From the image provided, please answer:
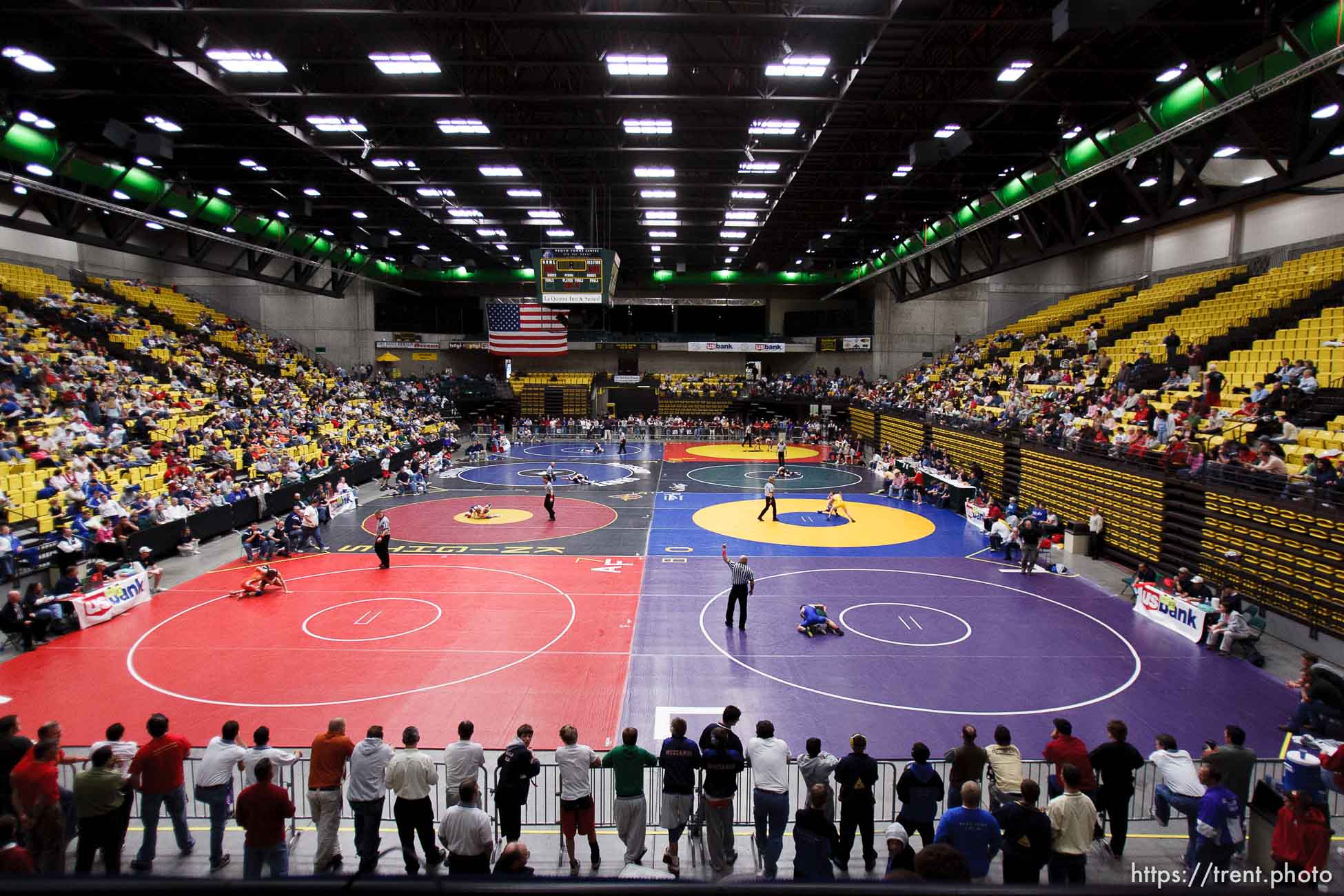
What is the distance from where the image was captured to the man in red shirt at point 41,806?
626 cm

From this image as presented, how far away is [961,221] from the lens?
3288 centimetres

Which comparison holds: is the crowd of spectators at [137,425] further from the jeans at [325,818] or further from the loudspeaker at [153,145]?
the jeans at [325,818]

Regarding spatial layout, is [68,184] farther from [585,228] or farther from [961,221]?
[961,221]

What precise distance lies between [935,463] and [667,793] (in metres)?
27.0

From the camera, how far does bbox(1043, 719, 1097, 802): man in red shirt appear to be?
726cm

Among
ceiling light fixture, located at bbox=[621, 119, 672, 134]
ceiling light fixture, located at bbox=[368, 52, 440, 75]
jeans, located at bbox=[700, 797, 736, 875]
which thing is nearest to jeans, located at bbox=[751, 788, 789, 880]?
jeans, located at bbox=[700, 797, 736, 875]

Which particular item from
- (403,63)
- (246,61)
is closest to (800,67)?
(403,63)

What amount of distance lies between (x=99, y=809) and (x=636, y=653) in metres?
8.05

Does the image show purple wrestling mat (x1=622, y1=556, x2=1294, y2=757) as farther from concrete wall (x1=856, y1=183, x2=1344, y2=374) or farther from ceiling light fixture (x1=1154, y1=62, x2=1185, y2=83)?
concrete wall (x1=856, y1=183, x2=1344, y2=374)

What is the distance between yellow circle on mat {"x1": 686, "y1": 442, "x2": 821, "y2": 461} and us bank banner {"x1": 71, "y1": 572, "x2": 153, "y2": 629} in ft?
97.1

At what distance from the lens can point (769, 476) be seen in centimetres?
3544

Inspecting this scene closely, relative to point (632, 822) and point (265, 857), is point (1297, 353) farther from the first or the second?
point (265, 857)

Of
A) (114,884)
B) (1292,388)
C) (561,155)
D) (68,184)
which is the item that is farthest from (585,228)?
(114,884)

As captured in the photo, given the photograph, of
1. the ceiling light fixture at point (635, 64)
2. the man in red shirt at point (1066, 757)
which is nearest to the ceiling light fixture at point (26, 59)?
the ceiling light fixture at point (635, 64)
